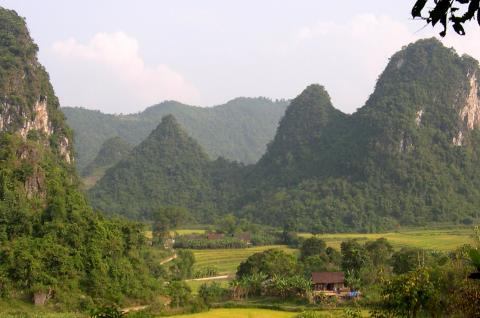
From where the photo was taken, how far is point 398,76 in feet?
248

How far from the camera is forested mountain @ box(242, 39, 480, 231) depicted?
63.8m

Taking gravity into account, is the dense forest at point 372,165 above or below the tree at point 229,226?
above

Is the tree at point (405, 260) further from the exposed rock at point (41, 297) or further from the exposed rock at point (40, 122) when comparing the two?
the exposed rock at point (40, 122)

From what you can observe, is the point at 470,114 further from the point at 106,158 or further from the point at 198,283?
the point at 106,158

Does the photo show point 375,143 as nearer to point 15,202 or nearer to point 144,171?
point 144,171

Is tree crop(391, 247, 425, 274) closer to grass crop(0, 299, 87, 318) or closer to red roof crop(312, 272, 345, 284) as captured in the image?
red roof crop(312, 272, 345, 284)

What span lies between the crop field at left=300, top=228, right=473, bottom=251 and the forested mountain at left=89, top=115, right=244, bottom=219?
28.6m

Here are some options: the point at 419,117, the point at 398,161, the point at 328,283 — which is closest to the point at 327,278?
the point at 328,283

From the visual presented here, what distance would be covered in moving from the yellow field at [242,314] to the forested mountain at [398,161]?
3115 centimetres

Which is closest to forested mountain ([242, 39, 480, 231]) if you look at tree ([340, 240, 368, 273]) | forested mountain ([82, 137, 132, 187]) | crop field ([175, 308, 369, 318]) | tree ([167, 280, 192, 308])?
tree ([340, 240, 368, 273])

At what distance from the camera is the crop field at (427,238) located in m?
43.3

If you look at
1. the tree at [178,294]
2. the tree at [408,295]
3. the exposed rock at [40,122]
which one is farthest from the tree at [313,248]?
the exposed rock at [40,122]

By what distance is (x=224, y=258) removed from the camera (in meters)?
46.0

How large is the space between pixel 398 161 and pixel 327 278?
39.0 metres
